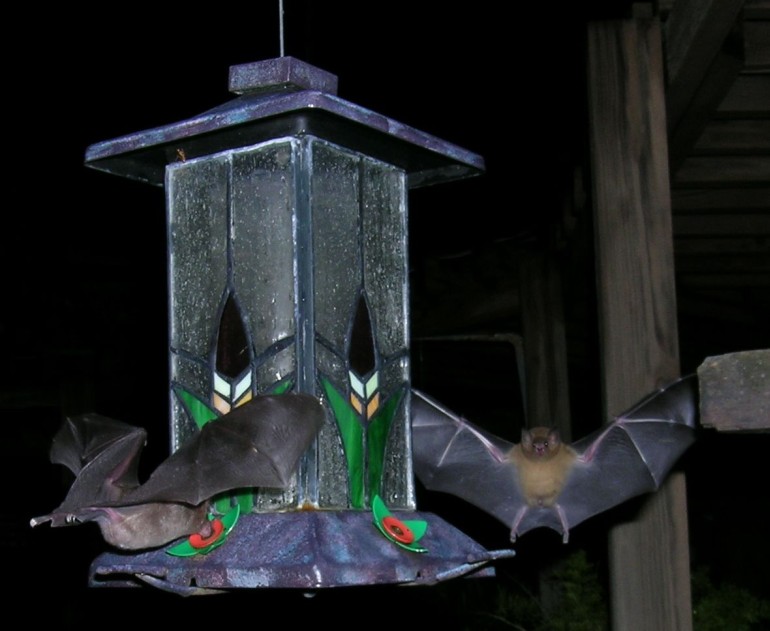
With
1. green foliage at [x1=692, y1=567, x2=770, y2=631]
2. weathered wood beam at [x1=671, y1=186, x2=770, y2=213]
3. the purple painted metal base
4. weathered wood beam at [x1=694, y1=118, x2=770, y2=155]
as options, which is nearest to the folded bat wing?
the purple painted metal base

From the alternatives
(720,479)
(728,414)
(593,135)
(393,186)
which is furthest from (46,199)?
(720,479)

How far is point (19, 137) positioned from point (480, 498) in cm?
278

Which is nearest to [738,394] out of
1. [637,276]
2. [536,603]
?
[637,276]

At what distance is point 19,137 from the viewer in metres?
5.57

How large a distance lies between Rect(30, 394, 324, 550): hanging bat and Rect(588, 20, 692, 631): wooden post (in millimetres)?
1932

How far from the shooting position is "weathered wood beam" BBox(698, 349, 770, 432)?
5.49ft

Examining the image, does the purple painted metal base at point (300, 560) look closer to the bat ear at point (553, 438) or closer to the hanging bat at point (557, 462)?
the hanging bat at point (557, 462)

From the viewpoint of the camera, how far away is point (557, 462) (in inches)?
143

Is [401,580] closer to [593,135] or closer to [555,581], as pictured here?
[593,135]

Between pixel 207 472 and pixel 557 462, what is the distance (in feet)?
5.39

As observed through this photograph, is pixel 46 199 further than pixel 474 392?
No

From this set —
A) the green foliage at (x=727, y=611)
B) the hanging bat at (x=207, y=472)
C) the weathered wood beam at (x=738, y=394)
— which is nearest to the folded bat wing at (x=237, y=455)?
the hanging bat at (x=207, y=472)

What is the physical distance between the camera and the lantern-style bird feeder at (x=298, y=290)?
7.79ft

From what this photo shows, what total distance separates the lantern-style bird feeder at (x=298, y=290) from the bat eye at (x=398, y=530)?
16 millimetres
